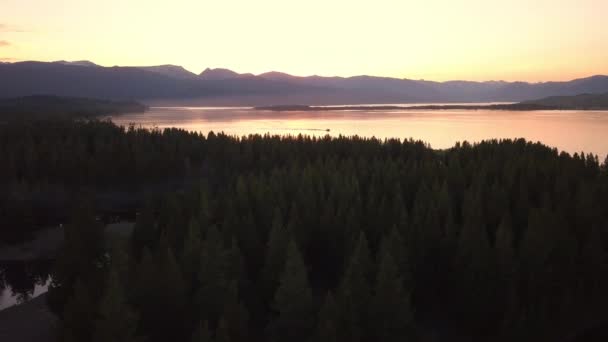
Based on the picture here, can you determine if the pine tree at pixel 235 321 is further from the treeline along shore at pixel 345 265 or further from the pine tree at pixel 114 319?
the pine tree at pixel 114 319

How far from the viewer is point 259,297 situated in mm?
19703

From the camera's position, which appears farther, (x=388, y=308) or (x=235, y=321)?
(x=388, y=308)

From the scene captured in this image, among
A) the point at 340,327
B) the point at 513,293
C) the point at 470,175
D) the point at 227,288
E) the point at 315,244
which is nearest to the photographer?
the point at 340,327

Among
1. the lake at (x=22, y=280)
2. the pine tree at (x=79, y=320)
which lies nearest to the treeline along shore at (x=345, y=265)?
the pine tree at (x=79, y=320)

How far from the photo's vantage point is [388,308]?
1575cm

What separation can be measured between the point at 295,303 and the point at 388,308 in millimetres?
3007

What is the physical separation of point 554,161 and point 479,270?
2497 centimetres

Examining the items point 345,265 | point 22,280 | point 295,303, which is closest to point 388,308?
point 295,303

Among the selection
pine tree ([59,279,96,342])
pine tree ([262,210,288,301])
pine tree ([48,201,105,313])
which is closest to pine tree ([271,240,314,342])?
pine tree ([262,210,288,301])

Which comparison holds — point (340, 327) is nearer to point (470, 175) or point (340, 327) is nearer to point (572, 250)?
point (572, 250)

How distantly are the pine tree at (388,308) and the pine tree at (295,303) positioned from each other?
7.06ft

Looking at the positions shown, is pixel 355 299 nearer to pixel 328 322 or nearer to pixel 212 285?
pixel 328 322

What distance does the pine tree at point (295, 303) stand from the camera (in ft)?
53.1

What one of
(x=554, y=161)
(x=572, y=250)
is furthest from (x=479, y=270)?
(x=554, y=161)
